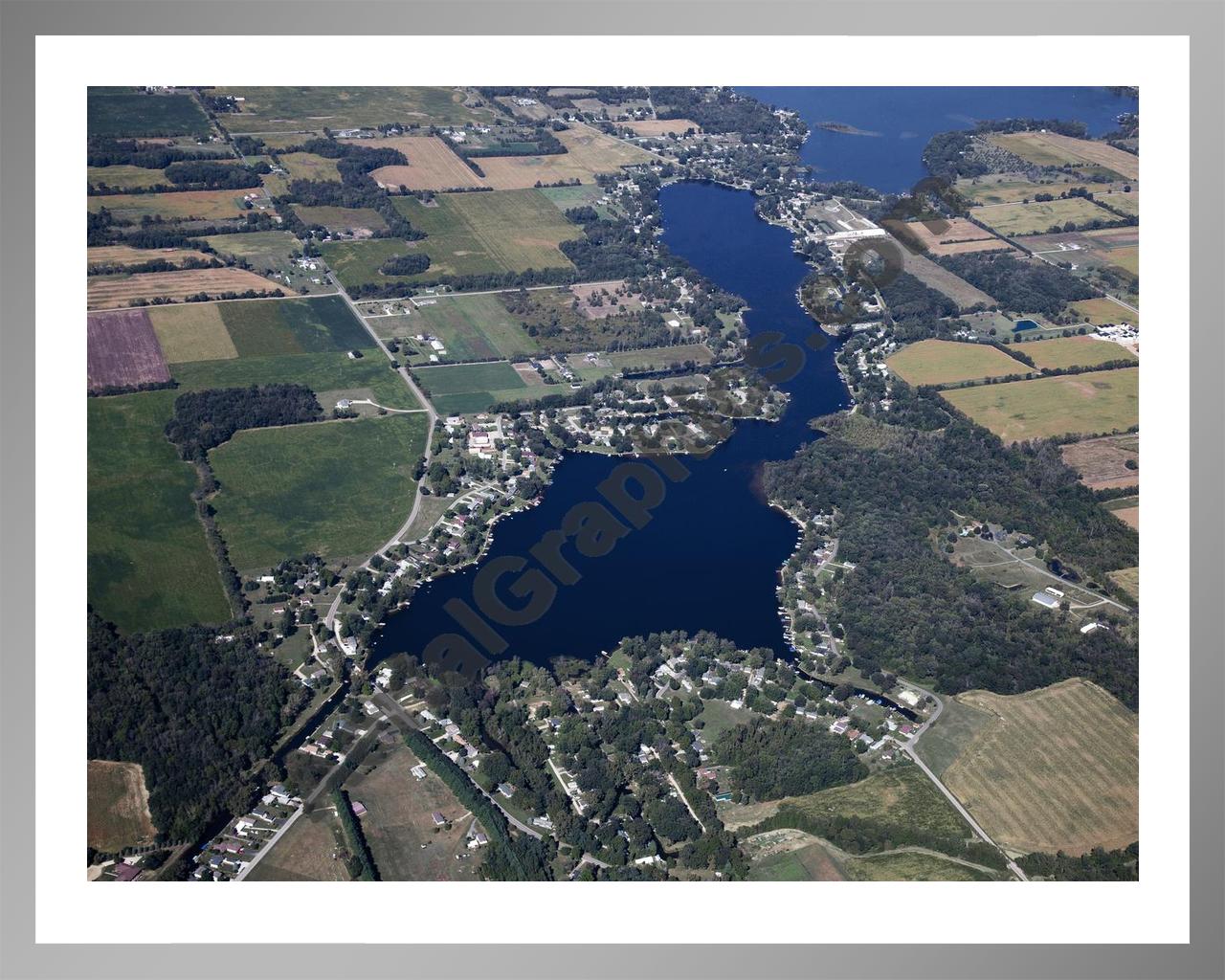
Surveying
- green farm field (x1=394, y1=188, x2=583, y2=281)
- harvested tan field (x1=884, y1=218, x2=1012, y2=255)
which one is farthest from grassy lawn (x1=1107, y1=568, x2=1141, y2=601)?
green farm field (x1=394, y1=188, x2=583, y2=281)

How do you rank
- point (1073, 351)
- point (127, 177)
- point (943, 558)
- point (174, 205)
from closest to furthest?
point (943, 558), point (1073, 351), point (174, 205), point (127, 177)

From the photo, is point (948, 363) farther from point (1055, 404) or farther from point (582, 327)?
point (582, 327)

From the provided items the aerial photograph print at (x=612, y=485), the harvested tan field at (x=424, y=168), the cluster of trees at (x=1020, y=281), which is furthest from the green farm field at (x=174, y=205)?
the cluster of trees at (x=1020, y=281)

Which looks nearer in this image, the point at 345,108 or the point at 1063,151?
the point at 1063,151

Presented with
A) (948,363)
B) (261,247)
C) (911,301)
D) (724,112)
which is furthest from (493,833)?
(724,112)

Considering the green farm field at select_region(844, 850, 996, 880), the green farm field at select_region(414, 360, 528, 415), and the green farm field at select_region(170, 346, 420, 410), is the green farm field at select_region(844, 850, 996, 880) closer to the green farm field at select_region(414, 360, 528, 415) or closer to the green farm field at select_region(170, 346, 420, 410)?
the green farm field at select_region(414, 360, 528, 415)

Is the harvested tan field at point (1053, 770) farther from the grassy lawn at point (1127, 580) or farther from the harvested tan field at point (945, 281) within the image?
the harvested tan field at point (945, 281)

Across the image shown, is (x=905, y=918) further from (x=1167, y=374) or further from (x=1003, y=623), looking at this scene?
(x=1003, y=623)

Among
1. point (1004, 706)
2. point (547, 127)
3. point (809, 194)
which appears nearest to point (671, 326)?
point (809, 194)
